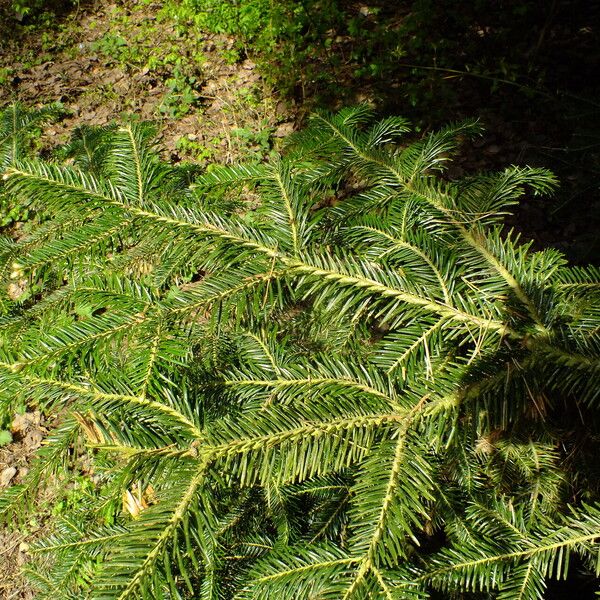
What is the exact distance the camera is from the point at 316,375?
1102 millimetres

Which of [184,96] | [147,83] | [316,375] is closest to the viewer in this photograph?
[316,375]

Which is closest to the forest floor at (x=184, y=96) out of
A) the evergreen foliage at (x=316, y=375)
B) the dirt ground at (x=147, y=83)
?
the dirt ground at (x=147, y=83)

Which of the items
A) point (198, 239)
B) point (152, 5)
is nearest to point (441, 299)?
point (198, 239)

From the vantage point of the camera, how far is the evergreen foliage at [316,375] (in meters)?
0.90

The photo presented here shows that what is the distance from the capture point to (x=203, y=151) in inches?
179

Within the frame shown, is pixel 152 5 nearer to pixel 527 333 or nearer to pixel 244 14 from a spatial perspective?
pixel 244 14

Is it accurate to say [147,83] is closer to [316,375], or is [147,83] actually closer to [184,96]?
[184,96]

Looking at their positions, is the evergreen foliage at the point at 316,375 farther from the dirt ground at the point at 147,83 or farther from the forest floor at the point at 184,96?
the dirt ground at the point at 147,83

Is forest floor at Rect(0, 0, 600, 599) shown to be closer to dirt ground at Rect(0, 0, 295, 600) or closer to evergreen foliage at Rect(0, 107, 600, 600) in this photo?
dirt ground at Rect(0, 0, 295, 600)

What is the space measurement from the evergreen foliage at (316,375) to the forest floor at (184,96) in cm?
246

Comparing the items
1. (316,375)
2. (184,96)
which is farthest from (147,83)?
(316,375)

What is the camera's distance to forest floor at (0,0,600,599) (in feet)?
13.2

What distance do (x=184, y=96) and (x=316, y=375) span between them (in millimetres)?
4593

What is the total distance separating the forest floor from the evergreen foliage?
2.46 m
